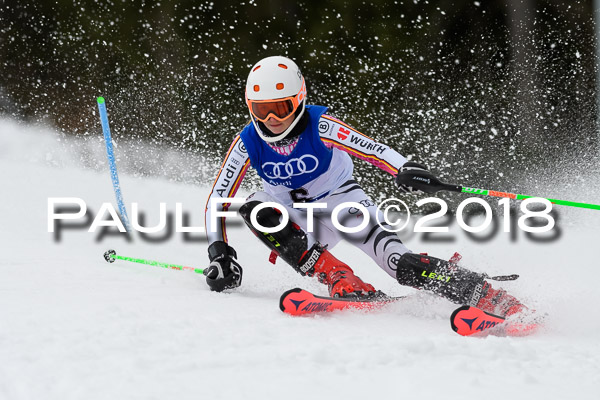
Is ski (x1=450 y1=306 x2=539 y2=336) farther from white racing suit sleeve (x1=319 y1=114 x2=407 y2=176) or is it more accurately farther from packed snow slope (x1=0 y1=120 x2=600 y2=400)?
white racing suit sleeve (x1=319 y1=114 x2=407 y2=176)

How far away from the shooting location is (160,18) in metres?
10.9

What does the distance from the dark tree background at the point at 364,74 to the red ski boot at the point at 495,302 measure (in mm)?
6366

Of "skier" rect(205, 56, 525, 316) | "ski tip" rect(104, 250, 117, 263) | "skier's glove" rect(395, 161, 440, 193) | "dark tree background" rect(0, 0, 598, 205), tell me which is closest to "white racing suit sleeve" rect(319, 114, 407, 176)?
"skier" rect(205, 56, 525, 316)

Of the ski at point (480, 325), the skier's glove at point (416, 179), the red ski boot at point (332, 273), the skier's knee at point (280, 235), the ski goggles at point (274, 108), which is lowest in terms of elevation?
the ski at point (480, 325)

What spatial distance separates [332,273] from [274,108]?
979 millimetres

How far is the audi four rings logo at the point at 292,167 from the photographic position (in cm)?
341

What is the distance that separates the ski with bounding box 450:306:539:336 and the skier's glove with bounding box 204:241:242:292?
4.40 feet

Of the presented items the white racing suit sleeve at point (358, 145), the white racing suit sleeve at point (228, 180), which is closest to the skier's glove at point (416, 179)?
the white racing suit sleeve at point (358, 145)

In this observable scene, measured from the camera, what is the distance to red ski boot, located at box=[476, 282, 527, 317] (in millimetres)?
2846

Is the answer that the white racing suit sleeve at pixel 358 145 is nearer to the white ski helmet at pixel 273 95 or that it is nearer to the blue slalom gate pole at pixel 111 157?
the white ski helmet at pixel 273 95

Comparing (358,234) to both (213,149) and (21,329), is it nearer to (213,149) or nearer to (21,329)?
(21,329)

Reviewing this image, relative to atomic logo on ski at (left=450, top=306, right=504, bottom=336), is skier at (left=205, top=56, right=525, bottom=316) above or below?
above

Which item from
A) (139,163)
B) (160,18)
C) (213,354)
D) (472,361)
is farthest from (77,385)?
(160,18)

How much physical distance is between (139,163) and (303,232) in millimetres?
7001
